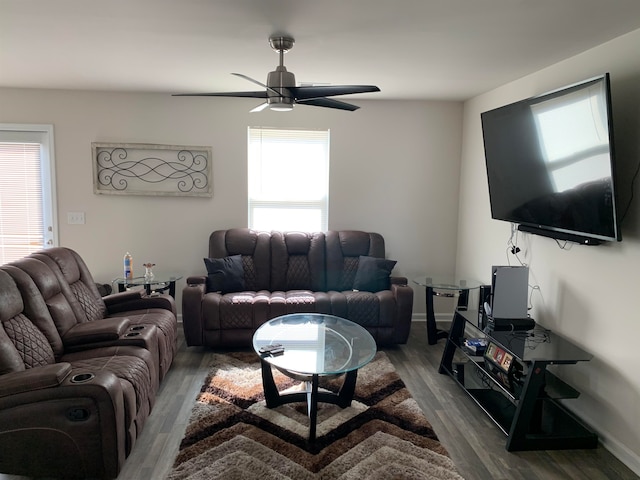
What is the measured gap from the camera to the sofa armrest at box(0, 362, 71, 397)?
2.07 metres

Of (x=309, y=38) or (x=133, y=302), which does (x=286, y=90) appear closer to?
(x=309, y=38)

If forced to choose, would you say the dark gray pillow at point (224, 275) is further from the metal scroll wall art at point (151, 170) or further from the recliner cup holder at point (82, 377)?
the recliner cup holder at point (82, 377)

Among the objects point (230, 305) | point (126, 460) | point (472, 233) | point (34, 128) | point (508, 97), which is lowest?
point (126, 460)

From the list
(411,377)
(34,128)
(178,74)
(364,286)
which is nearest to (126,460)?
(411,377)

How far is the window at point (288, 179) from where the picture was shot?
469cm

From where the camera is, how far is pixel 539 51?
2850mm

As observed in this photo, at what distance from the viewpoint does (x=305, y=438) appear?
8.46 feet

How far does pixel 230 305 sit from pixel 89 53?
2.21m

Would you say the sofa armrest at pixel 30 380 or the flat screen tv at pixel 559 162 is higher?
the flat screen tv at pixel 559 162

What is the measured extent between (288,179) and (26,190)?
2704 millimetres

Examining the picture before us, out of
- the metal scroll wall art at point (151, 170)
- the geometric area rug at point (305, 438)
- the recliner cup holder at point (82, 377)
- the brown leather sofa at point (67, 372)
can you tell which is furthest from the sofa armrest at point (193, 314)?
the recliner cup holder at point (82, 377)

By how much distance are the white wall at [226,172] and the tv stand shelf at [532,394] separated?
1.82 meters

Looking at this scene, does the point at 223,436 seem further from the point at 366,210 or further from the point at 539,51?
the point at 539,51

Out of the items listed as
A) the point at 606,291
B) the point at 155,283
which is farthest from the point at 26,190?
the point at 606,291
